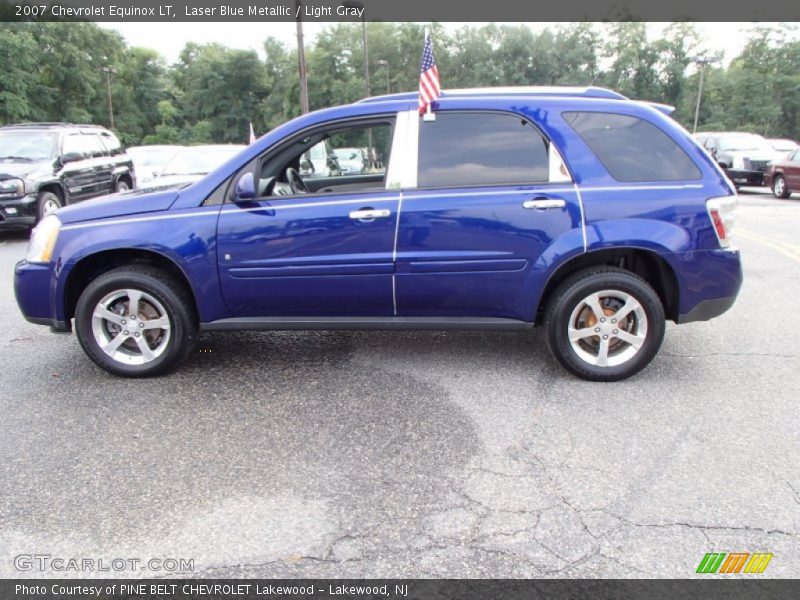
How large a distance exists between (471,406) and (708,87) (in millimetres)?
69589

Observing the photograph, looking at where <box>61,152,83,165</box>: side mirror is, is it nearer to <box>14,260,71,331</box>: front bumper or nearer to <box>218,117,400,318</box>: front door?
<box>14,260,71,331</box>: front bumper

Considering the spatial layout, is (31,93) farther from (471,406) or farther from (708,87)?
(708,87)

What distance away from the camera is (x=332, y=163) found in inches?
212

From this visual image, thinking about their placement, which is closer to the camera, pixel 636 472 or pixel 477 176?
pixel 636 472

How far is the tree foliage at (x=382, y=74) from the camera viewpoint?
49875 mm

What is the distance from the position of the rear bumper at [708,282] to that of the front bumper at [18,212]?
10181mm

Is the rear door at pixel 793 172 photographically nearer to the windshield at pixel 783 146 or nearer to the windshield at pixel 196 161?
the windshield at pixel 783 146

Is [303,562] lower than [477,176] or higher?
lower

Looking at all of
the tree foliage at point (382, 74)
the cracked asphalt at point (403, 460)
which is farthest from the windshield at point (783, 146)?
the tree foliage at point (382, 74)

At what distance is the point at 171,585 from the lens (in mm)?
2318

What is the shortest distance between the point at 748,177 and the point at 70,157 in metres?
18.3

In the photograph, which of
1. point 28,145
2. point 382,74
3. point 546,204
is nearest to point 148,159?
point 28,145

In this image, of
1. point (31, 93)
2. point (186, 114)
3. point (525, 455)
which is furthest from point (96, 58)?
point (525, 455)

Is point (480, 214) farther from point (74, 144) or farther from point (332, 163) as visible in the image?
point (74, 144)
